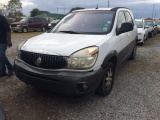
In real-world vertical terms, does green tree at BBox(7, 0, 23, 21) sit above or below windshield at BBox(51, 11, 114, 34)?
above

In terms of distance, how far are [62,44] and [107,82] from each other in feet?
4.19

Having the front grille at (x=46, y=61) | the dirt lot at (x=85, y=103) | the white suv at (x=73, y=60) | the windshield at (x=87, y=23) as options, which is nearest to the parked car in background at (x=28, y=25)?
the windshield at (x=87, y=23)

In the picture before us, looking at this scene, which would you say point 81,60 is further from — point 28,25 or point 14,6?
point 14,6

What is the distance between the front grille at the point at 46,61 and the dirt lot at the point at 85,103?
0.83 metres

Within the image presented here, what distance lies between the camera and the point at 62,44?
368 cm

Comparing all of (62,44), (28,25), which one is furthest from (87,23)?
(28,25)

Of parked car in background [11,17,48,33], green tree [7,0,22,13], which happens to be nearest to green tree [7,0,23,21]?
green tree [7,0,22,13]

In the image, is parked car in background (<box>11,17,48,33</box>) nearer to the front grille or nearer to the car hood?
the car hood

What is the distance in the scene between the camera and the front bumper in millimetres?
3334

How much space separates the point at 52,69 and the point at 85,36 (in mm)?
1070

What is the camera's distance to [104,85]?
4055 mm

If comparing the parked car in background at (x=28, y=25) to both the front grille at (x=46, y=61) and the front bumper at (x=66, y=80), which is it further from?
the front bumper at (x=66, y=80)

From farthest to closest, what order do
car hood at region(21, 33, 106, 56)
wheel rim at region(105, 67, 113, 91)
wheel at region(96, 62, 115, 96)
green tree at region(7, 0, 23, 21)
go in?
1. green tree at region(7, 0, 23, 21)
2. wheel rim at region(105, 67, 113, 91)
3. wheel at region(96, 62, 115, 96)
4. car hood at region(21, 33, 106, 56)

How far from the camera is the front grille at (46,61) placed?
11.2 feet
